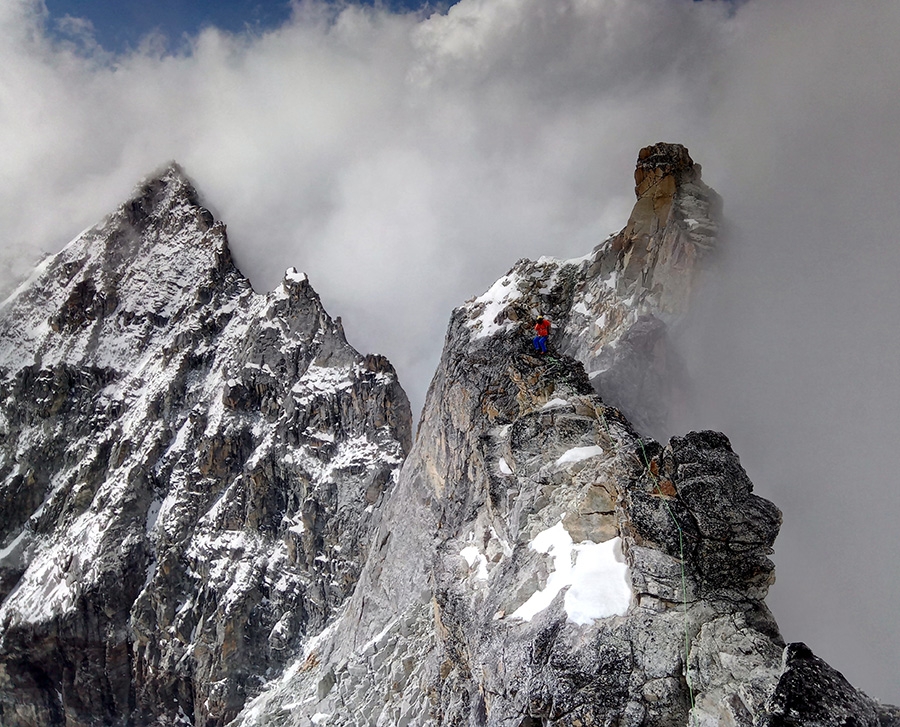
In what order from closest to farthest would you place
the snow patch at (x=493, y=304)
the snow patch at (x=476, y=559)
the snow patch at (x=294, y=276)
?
the snow patch at (x=476, y=559) → the snow patch at (x=493, y=304) → the snow patch at (x=294, y=276)

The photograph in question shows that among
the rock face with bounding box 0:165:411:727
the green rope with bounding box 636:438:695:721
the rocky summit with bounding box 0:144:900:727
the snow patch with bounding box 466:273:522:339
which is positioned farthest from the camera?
the rock face with bounding box 0:165:411:727

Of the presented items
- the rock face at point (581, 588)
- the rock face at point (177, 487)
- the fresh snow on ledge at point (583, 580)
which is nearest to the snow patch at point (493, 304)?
the rock face at point (581, 588)

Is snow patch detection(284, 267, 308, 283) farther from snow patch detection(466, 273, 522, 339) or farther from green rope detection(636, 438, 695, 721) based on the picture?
green rope detection(636, 438, 695, 721)

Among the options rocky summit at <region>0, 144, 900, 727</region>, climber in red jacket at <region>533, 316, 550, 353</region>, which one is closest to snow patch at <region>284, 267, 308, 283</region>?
rocky summit at <region>0, 144, 900, 727</region>

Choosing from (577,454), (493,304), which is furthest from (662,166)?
(577,454)

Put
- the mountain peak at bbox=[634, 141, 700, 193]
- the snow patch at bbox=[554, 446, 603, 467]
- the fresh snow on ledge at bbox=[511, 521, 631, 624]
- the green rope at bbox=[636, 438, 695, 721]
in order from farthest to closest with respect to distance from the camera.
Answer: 1. the mountain peak at bbox=[634, 141, 700, 193]
2. the snow patch at bbox=[554, 446, 603, 467]
3. the fresh snow on ledge at bbox=[511, 521, 631, 624]
4. the green rope at bbox=[636, 438, 695, 721]

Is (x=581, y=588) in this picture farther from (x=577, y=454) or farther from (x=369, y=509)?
(x=369, y=509)

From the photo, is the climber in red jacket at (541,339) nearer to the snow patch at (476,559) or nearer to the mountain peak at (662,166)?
the snow patch at (476,559)

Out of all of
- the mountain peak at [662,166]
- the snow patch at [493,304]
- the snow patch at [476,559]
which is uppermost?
the mountain peak at [662,166]
